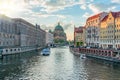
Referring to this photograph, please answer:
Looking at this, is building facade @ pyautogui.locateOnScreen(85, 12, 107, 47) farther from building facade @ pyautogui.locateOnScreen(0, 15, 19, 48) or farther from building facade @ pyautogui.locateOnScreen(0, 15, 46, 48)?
building facade @ pyautogui.locateOnScreen(0, 15, 19, 48)

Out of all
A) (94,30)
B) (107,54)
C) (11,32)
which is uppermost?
(94,30)

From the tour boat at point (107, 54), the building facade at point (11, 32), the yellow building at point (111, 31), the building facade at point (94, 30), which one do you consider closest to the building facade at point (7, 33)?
the building facade at point (11, 32)

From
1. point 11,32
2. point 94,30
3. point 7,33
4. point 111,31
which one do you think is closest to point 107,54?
point 111,31

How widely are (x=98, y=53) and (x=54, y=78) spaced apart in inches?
2663

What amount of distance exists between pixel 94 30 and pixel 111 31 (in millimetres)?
26183

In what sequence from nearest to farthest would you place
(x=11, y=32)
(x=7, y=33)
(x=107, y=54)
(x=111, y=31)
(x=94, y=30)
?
(x=107, y=54) → (x=111, y=31) → (x=7, y=33) → (x=11, y=32) → (x=94, y=30)

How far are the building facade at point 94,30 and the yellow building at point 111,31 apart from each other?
5.09 m

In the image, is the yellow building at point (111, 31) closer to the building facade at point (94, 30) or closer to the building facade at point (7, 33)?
the building facade at point (94, 30)

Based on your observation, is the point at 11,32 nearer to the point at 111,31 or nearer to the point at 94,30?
the point at 94,30

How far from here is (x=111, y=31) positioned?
140500 millimetres

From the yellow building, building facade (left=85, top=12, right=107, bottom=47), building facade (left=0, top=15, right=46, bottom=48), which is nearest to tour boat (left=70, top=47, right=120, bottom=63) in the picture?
the yellow building

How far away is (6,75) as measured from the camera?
63219 millimetres

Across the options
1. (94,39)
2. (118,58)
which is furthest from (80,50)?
(118,58)

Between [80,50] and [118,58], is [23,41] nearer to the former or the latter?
[80,50]
